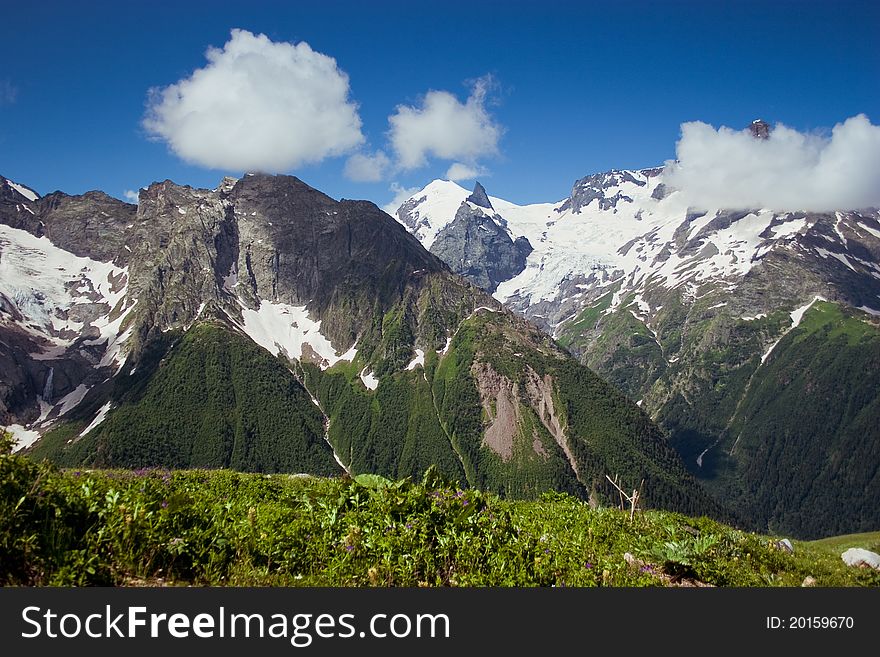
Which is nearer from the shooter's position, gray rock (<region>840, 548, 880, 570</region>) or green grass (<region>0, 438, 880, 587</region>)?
green grass (<region>0, 438, 880, 587</region>)

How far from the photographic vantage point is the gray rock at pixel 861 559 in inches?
632

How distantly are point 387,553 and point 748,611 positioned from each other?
526cm

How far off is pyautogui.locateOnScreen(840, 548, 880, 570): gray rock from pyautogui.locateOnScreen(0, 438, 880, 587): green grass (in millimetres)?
3989

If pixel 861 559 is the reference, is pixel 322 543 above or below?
above

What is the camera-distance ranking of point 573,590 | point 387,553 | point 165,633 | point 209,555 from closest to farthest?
point 165,633
point 573,590
point 209,555
point 387,553

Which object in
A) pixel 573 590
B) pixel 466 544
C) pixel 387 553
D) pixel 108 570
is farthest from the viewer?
pixel 466 544

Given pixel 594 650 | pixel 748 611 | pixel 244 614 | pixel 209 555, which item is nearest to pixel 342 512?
pixel 209 555

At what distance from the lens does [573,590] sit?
7359 mm

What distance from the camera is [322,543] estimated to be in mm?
8750

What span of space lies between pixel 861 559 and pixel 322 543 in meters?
17.5

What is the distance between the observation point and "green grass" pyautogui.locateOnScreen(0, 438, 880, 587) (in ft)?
22.8

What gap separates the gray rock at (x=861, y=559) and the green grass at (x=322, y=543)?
399cm

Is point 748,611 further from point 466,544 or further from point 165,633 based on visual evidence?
point 165,633

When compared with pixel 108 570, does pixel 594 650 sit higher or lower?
lower
